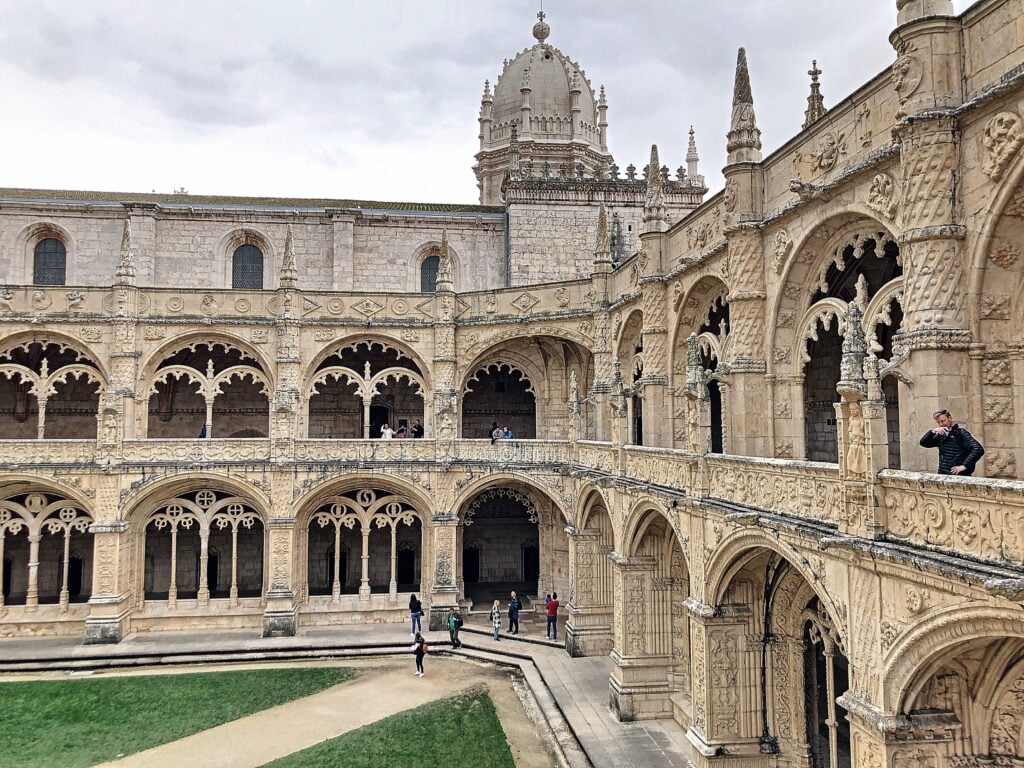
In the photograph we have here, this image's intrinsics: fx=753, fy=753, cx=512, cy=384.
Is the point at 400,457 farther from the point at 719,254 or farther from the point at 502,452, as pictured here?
the point at 719,254

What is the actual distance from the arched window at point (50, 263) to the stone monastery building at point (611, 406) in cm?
12

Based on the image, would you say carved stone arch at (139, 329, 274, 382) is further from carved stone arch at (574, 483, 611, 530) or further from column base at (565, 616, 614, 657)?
column base at (565, 616, 614, 657)

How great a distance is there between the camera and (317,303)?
25453 millimetres

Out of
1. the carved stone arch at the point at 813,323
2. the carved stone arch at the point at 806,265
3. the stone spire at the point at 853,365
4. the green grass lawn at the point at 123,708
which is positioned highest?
the carved stone arch at the point at 806,265

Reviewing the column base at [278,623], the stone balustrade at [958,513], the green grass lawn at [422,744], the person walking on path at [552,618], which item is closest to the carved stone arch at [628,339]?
the person walking on path at [552,618]

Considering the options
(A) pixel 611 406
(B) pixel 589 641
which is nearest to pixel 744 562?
(A) pixel 611 406

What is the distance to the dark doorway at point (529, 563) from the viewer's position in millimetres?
30359

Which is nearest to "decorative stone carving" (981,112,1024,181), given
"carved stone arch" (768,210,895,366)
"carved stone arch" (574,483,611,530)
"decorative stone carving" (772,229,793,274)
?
"carved stone arch" (768,210,895,366)

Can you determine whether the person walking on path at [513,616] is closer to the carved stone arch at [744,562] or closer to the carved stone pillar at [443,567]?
the carved stone pillar at [443,567]

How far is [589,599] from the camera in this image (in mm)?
22188

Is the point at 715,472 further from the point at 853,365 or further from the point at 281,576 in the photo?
the point at 281,576

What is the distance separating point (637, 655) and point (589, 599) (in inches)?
179

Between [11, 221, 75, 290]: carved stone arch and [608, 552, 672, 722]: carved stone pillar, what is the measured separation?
2285cm

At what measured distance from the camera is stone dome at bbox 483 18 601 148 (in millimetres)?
36500
